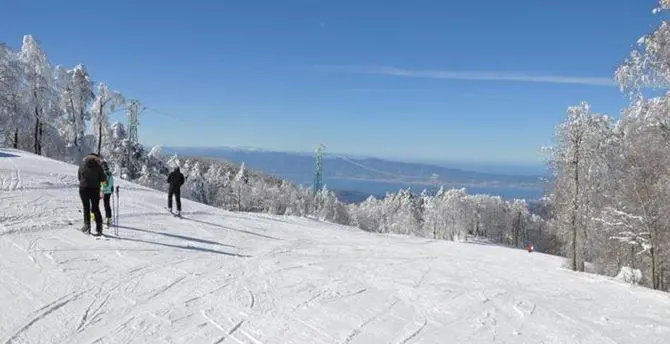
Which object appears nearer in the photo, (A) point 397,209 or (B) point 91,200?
(B) point 91,200

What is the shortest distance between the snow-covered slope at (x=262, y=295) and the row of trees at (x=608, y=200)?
29.5 feet

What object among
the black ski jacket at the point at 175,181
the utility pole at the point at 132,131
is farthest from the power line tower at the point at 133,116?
the black ski jacket at the point at 175,181

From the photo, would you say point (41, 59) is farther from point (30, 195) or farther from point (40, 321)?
point (40, 321)

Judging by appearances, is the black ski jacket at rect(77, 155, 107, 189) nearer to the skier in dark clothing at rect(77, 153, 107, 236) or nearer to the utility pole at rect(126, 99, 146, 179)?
the skier in dark clothing at rect(77, 153, 107, 236)

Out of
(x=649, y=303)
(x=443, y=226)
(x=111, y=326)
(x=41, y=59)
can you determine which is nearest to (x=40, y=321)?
(x=111, y=326)

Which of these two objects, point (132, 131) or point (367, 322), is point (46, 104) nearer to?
point (132, 131)

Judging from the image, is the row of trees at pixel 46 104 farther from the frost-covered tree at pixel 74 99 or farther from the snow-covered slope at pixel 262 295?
the snow-covered slope at pixel 262 295

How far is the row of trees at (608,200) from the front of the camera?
938 inches

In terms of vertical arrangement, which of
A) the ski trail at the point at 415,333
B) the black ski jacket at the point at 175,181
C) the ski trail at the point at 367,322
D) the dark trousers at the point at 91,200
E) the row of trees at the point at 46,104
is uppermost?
the row of trees at the point at 46,104

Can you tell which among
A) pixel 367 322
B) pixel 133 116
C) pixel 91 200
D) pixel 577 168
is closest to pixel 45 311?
pixel 367 322

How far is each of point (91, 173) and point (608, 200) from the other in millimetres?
27433

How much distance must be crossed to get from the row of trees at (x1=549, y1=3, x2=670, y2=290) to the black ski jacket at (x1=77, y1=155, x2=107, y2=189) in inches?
798

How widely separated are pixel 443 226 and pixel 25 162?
10403 centimetres

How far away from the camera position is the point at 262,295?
9.66m
